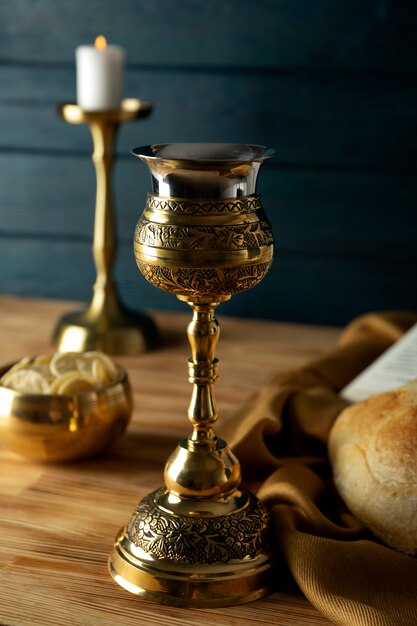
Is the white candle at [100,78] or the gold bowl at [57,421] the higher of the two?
the white candle at [100,78]

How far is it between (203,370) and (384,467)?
0.17m

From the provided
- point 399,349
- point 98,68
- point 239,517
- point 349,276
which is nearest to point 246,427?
point 239,517

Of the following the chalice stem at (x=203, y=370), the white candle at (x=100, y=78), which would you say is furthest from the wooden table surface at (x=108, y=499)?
the white candle at (x=100, y=78)

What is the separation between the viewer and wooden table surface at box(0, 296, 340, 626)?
68 cm

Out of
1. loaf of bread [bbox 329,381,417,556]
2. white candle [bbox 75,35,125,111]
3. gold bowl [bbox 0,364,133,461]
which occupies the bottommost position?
gold bowl [bbox 0,364,133,461]

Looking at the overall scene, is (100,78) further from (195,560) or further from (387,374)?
(195,560)

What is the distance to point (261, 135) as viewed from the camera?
1.54m

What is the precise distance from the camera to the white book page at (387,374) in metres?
1.05

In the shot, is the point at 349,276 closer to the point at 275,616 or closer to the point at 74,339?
the point at 74,339

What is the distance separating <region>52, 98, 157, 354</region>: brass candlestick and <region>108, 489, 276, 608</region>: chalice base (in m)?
0.58

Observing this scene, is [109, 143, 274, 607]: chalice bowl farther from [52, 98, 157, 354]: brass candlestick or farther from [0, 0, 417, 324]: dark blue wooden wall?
[0, 0, 417, 324]: dark blue wooden wall

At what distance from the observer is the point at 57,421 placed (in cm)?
89

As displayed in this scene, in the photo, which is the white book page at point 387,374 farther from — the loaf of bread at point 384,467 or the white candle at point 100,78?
the white candle at point 100,78

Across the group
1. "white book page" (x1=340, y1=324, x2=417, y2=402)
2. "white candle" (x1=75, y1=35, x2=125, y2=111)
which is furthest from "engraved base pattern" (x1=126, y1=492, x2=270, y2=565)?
"white candle" (x1=75, y1=35, x2=125, y2=111)
